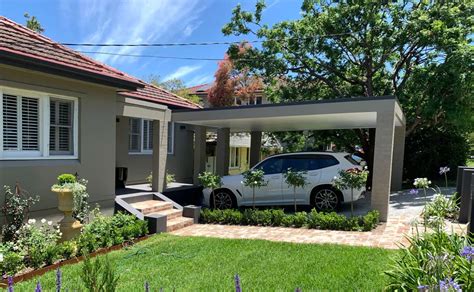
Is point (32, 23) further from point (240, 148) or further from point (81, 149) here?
point (81, 149)

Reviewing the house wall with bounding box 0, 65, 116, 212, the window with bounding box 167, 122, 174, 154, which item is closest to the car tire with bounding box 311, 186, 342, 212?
the house wall with bounding box 0, 65, 116, 212

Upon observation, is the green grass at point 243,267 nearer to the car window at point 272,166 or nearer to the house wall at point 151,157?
the car window at point 272,166

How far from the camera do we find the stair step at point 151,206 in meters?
9.22

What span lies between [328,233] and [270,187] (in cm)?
287

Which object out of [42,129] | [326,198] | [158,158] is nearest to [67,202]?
[42,129]

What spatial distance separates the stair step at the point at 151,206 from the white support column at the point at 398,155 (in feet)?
29.3

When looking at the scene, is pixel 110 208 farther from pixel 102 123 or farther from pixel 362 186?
pixel 362 186

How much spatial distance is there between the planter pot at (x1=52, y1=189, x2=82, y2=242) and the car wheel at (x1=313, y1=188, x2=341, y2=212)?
247 inches

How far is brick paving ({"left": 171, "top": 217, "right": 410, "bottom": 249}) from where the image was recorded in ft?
23.5

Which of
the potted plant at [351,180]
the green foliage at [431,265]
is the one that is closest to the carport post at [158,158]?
the potted plant at [351,180]

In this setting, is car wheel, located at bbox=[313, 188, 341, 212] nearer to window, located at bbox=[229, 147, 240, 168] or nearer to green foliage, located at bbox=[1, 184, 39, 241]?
green foliage, located at bbox=[1, 184, 39, 241]

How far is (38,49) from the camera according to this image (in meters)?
7.31

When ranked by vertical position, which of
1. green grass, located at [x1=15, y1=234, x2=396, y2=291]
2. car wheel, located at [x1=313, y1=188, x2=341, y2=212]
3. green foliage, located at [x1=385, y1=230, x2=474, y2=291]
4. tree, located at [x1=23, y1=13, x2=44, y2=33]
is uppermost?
tree, located at [x1=23, y1=13, x2=44, y2=33]

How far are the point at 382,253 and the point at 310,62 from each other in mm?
12631
